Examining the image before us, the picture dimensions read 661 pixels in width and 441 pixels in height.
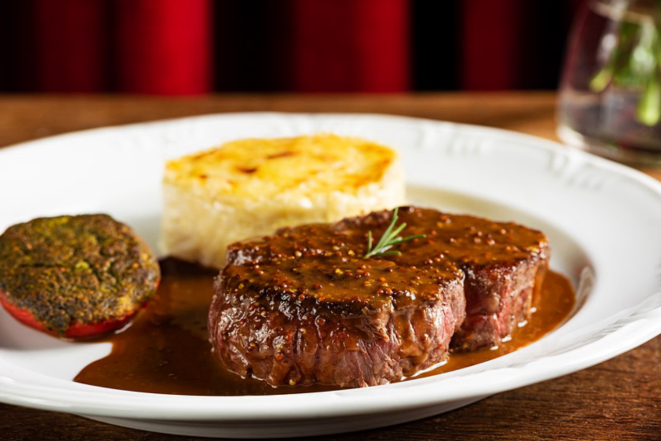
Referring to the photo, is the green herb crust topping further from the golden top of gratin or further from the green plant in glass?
the green plant in glass

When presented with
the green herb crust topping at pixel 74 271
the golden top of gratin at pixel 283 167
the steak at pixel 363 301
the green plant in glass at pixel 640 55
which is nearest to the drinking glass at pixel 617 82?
the green plant in glass at pixel 640 55

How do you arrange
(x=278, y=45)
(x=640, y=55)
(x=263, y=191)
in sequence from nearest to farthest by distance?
(x=263, y=191), (x=640, y=55), (x=278, y=45)

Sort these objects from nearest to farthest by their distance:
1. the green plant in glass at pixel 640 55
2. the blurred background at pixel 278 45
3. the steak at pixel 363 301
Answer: the steak at pixel 363 301
the green plant in glass at pixel 640 55
the blurred background at pixel 278 45

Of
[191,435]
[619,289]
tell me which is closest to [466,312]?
[619,289]

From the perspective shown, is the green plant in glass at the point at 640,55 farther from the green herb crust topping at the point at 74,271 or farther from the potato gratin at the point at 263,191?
the green herb crust topping at the point at 74,271

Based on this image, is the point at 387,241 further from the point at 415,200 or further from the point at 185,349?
the point at 415,200

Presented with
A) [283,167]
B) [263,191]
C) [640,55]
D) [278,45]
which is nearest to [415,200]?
[283,167]

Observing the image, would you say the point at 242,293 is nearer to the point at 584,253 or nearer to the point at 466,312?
the point at 466,312
